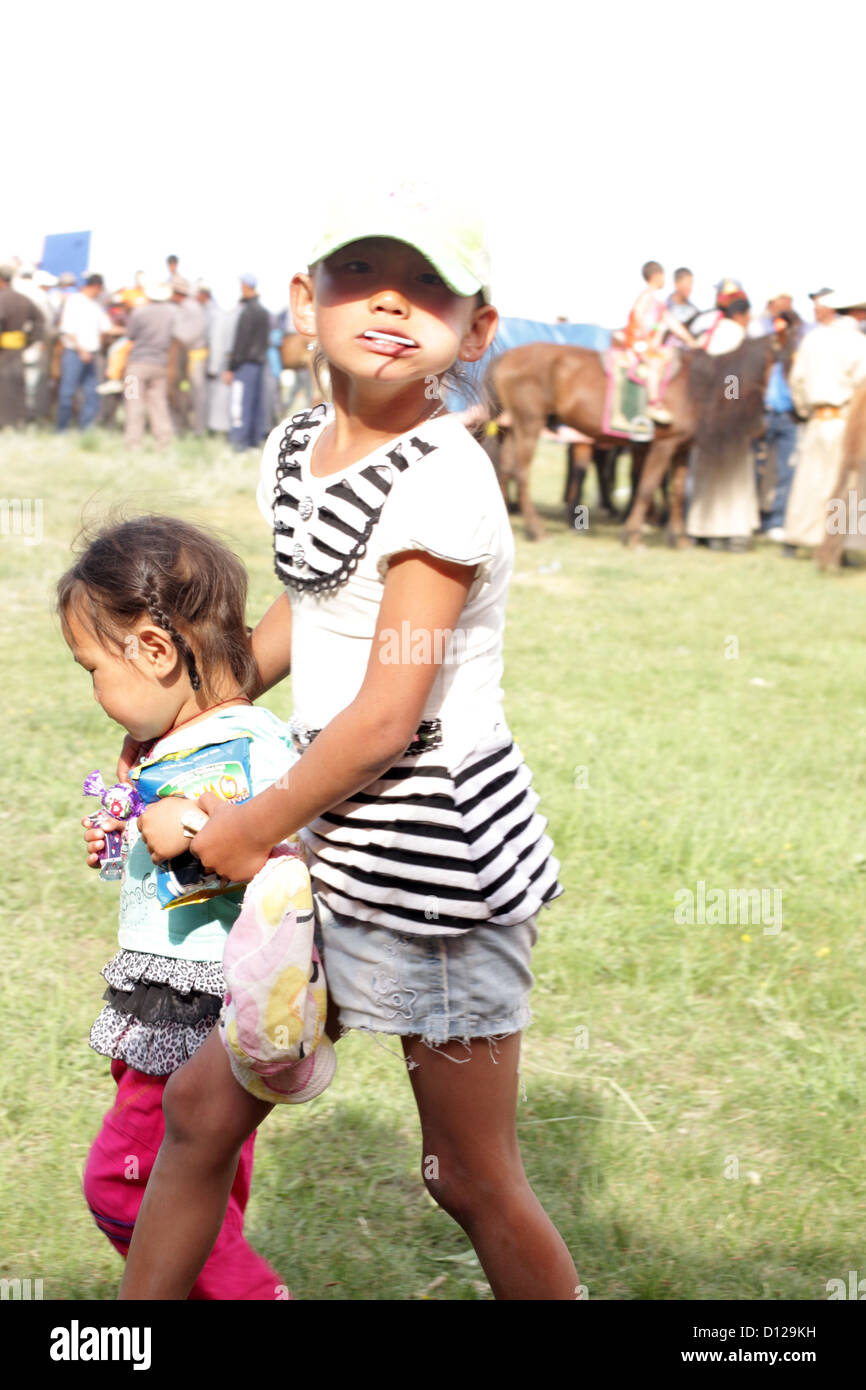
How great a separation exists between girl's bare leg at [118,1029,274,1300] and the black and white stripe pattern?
11.2 inches

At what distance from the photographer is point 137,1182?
2104 millimetres

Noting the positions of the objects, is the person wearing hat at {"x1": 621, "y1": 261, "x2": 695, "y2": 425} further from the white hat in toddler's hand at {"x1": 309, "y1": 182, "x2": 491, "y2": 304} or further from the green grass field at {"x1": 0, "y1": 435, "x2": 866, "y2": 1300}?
the white hat in toddler's hand at {"x1": 309, "y1": 182, "x2": 491, "y2": 304}

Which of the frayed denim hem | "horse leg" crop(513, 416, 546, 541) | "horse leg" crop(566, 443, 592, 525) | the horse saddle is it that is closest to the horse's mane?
the horse saddle

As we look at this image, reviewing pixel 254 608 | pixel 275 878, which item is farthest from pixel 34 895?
pixel 254 608

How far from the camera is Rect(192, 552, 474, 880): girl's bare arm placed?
1764 mm

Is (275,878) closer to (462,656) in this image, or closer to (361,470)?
(462,656)

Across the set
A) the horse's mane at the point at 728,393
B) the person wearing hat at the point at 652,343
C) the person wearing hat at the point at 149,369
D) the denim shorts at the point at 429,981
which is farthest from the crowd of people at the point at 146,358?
the denim shorts at the point at 429,981

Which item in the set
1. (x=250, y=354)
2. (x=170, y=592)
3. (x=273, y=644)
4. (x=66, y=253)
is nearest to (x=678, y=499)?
(x=250, y=354)

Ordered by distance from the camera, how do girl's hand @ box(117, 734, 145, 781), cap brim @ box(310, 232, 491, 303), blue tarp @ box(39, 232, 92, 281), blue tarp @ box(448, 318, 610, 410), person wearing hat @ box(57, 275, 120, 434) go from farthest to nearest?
blue tarp @ box(39, 232, 92, 281) < blue tarp @ box(448, 318, 610, 410) < person wearing hat @ box(57, 275, 120, 434) < girl's hand @ box(117, 734, 145, 781) < cap brim @ box(310, 232, 491, 303)

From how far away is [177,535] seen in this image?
2.14 meters

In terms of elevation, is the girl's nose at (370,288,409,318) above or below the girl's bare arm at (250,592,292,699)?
above

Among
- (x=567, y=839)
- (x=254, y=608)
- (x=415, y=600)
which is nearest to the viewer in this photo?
→ (x=415, y=600)

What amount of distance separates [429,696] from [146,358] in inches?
582
